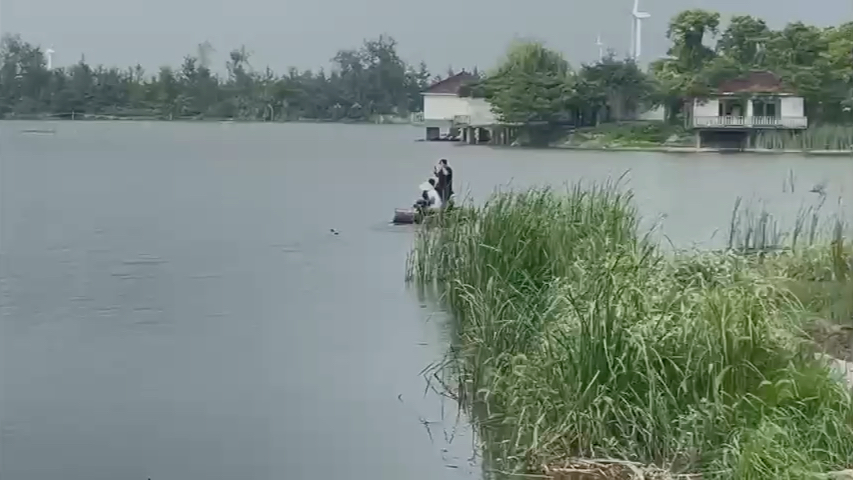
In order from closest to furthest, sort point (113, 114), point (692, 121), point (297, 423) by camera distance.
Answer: point (297, 423)
point (692, 121)
point (113, 114)

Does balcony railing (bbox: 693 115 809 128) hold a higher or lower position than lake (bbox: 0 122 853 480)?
higher

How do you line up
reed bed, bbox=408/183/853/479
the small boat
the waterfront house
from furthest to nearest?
1. the small boat
2. the waterfront house
3. reed bed, bbox=408/183/853/479

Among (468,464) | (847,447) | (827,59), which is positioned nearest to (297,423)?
(468,464)

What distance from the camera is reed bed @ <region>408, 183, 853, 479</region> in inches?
106

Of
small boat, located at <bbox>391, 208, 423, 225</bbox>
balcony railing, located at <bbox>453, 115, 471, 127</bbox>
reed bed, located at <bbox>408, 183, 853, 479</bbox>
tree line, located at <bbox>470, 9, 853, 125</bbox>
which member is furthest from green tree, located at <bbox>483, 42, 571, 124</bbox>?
reed bed, located at <bbox>408, 183, 853, 479</bbox>

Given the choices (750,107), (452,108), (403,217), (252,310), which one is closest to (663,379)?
(252,310)

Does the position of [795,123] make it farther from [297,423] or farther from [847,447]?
[847,447]

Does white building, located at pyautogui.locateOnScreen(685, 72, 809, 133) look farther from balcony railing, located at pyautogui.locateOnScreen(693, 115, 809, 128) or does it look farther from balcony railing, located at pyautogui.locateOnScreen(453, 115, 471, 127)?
balcony railing, located at pyautogui.locateOnScreen(453, 115, 471, 127)

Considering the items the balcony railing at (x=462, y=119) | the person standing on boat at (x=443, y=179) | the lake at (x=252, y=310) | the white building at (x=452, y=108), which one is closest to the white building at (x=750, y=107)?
the lake at (x=252, y=310)

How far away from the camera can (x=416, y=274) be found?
6.96 m

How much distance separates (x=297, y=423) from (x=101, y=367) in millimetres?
1409

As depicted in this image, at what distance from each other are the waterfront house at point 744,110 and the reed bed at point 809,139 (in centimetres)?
7

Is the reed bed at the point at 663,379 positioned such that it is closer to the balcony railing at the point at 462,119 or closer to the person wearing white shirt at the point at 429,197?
the person wearing white shirt at the point at 429,197

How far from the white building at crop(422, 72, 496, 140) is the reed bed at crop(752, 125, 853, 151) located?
347 centimetres
